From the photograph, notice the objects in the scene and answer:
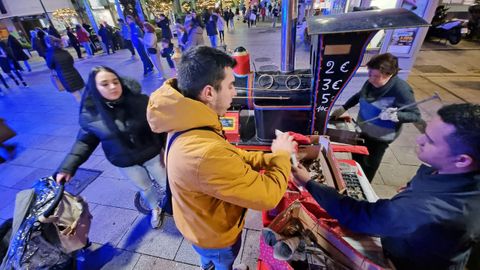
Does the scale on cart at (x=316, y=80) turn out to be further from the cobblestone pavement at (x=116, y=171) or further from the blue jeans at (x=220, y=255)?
the blue jeans at (x=220, y=255)

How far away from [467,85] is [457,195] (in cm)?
798

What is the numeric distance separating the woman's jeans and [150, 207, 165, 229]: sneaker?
0.27ft

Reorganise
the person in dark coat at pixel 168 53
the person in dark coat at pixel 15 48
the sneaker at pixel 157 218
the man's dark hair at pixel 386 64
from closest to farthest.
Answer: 1. the man's dark hair at pixel 386 64
2. the sneaker at pixel 157 218
3. the person in dark coat at pixel 168 53
4. the person in dark coat at pixel 15 48

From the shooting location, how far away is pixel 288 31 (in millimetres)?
2674

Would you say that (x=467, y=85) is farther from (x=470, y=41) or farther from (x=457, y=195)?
(x=470, y=41)

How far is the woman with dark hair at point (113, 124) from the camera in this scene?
6.92 ft

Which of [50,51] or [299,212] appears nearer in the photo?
[299,212]

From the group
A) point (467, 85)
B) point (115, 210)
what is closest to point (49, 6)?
point (115, 210)

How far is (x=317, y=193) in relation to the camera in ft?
4.64

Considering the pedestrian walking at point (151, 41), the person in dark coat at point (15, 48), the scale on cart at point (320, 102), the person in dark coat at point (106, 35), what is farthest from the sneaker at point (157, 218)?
the person in dark coat at point (106, 35)

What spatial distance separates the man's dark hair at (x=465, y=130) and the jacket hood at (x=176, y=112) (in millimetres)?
1217

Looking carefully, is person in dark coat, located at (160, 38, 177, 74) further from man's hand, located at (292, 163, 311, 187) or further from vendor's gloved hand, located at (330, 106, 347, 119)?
man's hand, located at (292, 163, 311, 187)

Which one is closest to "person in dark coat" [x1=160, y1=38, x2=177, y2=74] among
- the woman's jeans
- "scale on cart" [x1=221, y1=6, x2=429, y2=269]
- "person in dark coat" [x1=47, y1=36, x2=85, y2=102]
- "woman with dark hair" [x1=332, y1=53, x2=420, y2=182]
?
"person in dark coat" [x1=47, y1=36, x2=85, y2=102]

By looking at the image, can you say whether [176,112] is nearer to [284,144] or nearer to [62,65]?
[284,144]
